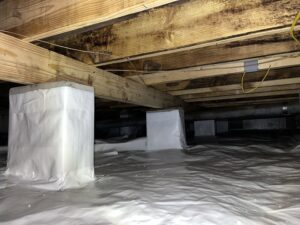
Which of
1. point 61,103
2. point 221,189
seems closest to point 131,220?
point 221,189

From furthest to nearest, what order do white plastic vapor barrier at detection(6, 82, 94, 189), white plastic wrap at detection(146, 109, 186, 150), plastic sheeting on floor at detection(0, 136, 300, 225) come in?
white plastic wrap at detection(146, 109, 186, 150), white plastic vapor barrier at detection(6, 82, 94, 189), plastic sheeting on floor at detection(0, 136, 300, 225)

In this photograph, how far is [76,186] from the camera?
1.22 metres

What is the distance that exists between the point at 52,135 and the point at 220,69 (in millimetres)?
1078

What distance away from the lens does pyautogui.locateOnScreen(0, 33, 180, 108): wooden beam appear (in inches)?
45.6

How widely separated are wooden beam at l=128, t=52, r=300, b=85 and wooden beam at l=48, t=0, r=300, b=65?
435 millimetres

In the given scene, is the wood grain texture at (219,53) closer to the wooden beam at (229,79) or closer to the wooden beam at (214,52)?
the wooden beam at (214,52)

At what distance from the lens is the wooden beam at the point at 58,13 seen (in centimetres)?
94

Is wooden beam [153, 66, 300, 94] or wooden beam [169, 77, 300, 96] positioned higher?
wooden beam [153, 66, 300, 94]

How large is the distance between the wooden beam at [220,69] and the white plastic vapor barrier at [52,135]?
62 cm

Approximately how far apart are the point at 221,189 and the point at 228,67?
0.86 m

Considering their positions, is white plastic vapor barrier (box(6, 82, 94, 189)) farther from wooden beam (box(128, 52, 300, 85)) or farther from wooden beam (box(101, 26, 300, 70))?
wooden beam (box(128, 52, 300, 85))

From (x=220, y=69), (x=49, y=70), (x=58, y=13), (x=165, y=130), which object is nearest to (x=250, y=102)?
(x=165, y=130)

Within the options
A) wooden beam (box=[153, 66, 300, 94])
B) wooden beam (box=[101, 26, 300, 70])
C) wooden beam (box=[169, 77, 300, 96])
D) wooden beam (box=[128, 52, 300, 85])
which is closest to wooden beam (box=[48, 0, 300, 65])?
wooden beam (box=[101, 26, 300, 70])

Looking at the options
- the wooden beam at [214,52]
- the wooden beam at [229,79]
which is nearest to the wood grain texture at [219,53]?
the wooden beam at [214,52]
